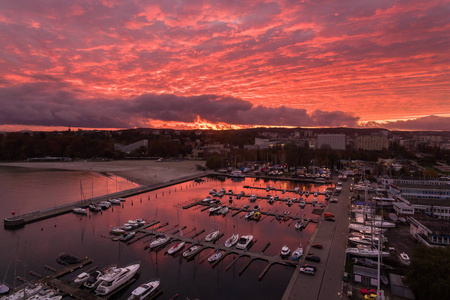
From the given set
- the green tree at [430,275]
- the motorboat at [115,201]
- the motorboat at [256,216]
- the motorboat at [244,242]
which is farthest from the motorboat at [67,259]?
the green tree at [430,275]

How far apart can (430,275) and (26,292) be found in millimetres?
13461

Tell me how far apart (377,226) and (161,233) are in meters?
12.4

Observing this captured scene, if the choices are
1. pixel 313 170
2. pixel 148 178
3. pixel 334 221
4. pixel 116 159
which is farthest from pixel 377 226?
pixel 116 159

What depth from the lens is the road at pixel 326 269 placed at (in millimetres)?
9061

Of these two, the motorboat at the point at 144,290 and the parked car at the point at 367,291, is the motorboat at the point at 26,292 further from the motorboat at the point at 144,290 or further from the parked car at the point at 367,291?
the parked car at the point at 367,291

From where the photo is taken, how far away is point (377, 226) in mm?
14930

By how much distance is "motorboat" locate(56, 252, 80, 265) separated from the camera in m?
12.1

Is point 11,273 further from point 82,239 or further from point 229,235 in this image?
point 229,235

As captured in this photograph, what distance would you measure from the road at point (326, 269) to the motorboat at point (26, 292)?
29.1ft

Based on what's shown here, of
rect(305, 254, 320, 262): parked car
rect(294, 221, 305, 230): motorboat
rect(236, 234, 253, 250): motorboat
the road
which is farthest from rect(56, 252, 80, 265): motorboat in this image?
rect(294, 221, 305, 230): motorboat

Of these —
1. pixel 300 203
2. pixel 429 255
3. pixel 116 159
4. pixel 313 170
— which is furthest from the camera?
pixel 116 159

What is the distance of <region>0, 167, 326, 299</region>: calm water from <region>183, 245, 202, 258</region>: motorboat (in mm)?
278

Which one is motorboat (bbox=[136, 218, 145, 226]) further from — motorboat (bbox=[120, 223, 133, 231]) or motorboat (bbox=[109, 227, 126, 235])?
motorboat (bbox=[109, 227, 126, 235])

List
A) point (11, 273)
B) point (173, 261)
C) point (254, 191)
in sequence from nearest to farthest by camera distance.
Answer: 1. point (11, 273)
2. point (173, 261)
3. point (254, 191)
